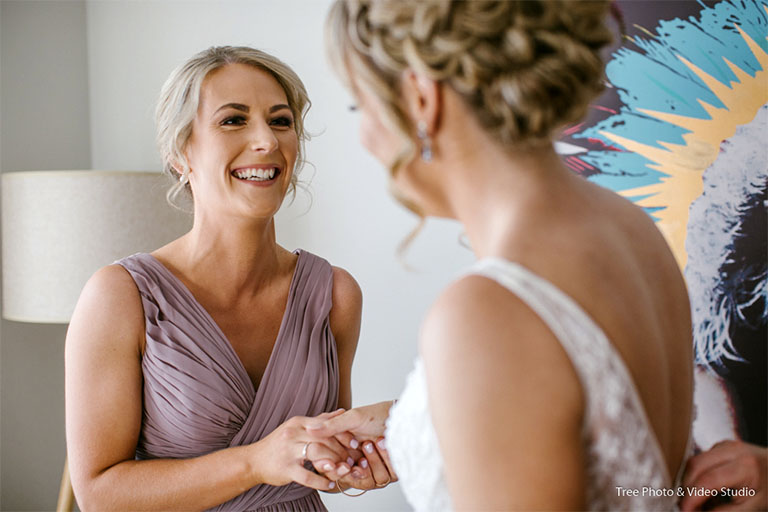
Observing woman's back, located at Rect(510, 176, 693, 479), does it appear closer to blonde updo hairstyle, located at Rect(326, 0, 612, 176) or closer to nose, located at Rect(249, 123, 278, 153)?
blonde updo hairstyle, located at Rect(326, 0, 612, 176)

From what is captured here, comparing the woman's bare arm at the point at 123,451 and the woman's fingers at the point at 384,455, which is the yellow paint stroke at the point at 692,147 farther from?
the woman's bare arm at the point at 123,451

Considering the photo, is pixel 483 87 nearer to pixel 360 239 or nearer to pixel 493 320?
pixel 493 320

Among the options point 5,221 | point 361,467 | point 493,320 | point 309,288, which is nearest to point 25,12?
point 5,221

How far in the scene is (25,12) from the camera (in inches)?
107

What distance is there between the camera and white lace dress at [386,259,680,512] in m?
0.68

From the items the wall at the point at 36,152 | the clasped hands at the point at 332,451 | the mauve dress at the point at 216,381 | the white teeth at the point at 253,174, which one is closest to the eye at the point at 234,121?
the white teeth at the point at 253,174

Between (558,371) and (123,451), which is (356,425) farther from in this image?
(558,371)

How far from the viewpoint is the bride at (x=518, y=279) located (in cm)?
65

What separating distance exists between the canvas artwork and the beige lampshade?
147cm

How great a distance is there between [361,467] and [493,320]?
92cm

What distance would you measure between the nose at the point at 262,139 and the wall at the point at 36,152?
1.56 meters

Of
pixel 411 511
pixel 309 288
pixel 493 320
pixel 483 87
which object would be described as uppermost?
pixel 483 87

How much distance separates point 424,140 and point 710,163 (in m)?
0.90

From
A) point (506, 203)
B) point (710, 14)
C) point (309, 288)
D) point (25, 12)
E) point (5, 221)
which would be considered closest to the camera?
point (506, 203)
